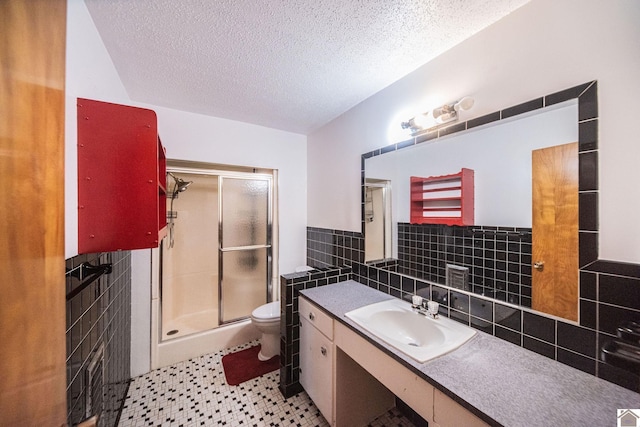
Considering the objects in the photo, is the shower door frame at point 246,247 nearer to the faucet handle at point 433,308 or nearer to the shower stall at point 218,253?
the shower stall at point 218,253

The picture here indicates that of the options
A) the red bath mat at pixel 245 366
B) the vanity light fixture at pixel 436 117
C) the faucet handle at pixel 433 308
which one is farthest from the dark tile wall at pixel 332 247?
the red bath mat at pixel 245 366

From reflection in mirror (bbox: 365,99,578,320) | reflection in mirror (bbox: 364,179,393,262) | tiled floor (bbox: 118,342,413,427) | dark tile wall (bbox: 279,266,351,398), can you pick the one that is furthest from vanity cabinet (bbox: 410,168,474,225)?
tiled floor (bbox: 118,342,413,427)

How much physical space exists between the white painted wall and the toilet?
547 mm

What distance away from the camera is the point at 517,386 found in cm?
79

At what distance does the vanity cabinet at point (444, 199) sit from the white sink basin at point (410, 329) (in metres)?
0.57

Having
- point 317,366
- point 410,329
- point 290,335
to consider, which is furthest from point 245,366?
point 410,329

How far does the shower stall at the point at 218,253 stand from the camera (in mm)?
2441

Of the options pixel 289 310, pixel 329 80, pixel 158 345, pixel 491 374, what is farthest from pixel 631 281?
pixel 158 345

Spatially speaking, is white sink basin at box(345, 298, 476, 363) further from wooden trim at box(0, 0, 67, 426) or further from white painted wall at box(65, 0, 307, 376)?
white painted wall at box(65, 0, 307, 376)

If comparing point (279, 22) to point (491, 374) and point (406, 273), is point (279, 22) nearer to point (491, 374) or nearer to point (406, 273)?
point (406, 273)

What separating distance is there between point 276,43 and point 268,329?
7.22 ft

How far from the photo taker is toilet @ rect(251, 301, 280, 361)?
81.0 inches

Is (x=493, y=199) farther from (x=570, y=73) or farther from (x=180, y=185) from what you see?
(x=180, y=185)

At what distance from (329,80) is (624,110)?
1429mm
